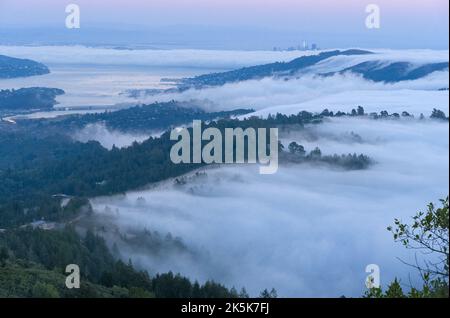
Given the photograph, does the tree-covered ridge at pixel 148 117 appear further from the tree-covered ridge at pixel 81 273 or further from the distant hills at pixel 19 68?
the tree-covered ridge at pixel 81 273

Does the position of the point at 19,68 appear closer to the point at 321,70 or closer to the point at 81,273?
the point at 321,70

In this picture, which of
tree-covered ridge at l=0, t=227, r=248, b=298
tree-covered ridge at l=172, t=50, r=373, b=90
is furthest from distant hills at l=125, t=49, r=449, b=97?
tree-covered ridge at l=0, t=227, r=248, b=298

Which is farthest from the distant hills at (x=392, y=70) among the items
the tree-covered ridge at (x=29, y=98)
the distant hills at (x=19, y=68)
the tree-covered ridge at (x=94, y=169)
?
the distant hills at (x=19, y=68)

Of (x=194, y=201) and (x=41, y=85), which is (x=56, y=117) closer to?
(x=41, y=85)

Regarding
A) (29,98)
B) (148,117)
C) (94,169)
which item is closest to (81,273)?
(94,169)

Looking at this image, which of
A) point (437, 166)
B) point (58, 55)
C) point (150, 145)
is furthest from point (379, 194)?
point (58, 55)
